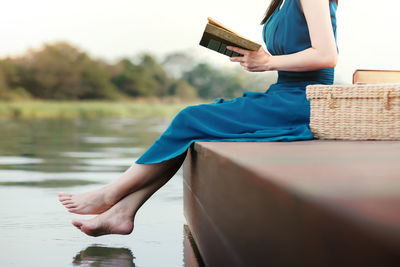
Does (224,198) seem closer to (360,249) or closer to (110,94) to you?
(360,249)

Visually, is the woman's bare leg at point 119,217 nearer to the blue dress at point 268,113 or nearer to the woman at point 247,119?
the woman at point 247,119

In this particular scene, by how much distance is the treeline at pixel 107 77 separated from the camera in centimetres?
1647

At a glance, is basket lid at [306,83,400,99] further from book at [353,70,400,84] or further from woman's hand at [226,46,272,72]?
book at [353,70,400,84]

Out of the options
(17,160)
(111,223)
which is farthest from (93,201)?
(17,160)

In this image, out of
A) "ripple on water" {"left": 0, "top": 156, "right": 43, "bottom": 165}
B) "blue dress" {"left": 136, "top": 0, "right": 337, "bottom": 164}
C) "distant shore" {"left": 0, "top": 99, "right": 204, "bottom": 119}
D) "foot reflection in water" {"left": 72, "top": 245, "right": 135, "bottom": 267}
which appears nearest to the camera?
"foot reflection in water" {"left": 72, "top": 245, "right": 135, "bottom": 267}

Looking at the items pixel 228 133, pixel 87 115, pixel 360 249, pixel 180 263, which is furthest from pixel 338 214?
pixel 87 115

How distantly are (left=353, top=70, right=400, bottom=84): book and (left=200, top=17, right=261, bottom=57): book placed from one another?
84 centimetres

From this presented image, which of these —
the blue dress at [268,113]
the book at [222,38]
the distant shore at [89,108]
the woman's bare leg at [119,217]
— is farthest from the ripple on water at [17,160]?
the distant shore at [89,108]

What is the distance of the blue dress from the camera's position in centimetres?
143

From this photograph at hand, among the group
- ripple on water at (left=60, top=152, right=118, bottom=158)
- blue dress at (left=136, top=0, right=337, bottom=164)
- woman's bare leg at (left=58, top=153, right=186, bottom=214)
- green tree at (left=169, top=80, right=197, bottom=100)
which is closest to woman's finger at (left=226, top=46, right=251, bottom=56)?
blue dress at (left=136, top=0, right=337, bottom=164)

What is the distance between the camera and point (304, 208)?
1.64 feet

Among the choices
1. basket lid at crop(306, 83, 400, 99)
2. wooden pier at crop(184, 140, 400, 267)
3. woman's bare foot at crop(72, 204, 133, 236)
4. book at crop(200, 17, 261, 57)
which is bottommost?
woman's bare foot at crop(72, 204, 133, 236)

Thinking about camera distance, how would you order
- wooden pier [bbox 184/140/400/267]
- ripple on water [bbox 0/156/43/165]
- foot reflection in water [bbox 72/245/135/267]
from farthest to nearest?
ripple on water [bbox 0/156/43/165], foot reflection in water [bbox 72/245/135/267], wooden pier [bbox 184/140/400/267]

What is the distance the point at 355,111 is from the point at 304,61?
225 mm
